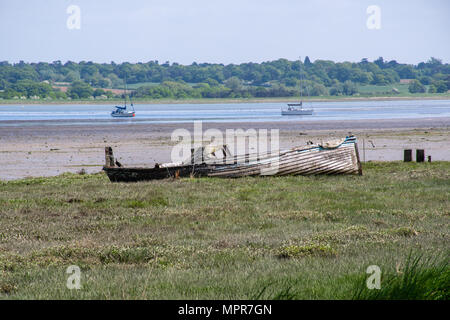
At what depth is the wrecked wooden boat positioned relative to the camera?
2094 cm

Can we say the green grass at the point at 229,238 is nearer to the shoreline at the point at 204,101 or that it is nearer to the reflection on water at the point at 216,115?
the reflection on water at the point at 216,115

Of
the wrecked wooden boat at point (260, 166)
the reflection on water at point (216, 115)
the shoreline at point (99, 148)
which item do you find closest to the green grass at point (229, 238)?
the wrecked wooden boat at point (260, 166)

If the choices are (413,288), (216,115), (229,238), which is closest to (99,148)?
(229,238)

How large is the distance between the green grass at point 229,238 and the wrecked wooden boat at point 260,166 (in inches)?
38.8

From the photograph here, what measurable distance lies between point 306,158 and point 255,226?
8.90 metres

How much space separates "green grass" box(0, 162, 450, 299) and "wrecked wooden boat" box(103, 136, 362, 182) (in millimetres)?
986

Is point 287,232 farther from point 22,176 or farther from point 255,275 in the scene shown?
point 22,176

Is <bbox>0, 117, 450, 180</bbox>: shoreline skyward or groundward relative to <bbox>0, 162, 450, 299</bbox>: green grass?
groundward

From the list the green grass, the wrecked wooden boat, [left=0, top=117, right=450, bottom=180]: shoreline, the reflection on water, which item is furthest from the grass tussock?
the reflection on water

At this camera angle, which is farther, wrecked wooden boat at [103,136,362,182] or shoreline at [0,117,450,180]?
shoreline at [0,117,450,180]

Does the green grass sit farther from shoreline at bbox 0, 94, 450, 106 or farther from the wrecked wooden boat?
shoreline at bbox 0, 94, 450, 106

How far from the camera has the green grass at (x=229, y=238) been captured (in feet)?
24.4

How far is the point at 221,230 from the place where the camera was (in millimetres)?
12227

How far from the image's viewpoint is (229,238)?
11211mm
